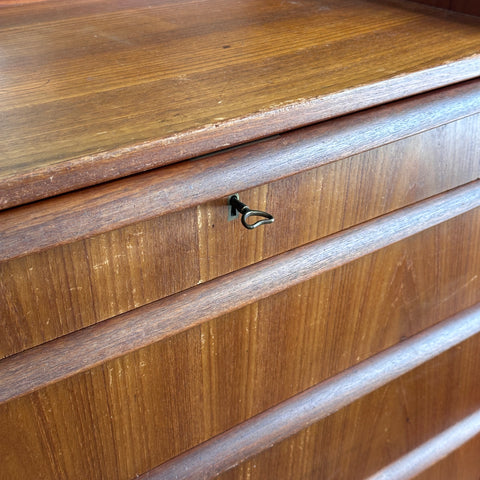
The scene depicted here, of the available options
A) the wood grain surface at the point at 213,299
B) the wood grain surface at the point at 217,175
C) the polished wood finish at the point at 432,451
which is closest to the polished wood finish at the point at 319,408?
the polished wood finish at the point at 432,451

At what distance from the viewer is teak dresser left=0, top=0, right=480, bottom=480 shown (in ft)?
1.36

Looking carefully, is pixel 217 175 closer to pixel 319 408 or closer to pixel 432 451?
pixel 319 408

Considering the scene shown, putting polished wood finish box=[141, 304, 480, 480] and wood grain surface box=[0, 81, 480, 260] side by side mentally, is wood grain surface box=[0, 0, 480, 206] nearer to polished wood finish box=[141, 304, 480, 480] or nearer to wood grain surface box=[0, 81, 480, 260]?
wood grain surface box=[0, 81, 480, 260]

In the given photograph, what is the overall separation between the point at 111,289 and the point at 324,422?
1.01 ft

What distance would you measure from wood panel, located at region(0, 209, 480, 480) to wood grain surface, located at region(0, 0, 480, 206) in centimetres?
16

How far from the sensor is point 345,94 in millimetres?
471

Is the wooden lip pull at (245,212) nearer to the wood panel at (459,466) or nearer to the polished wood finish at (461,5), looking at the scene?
the polished wood finish at (461,5)

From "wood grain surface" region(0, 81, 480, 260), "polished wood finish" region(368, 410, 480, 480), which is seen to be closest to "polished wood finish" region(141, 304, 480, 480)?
"polished wood finish" region(368, 410, 480, 480)

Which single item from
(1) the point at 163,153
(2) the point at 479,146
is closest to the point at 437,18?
(2) the point at 479,146

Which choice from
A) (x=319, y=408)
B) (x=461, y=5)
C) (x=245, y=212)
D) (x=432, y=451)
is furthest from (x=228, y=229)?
(x=432, y=451)

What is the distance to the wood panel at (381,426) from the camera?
0.65m

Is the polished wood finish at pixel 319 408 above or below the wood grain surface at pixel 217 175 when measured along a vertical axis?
below

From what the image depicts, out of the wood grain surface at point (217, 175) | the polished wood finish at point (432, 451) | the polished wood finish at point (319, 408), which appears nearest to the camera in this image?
the wood grain surface at point (217, 175)

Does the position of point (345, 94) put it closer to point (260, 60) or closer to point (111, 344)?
point (260, 60)
